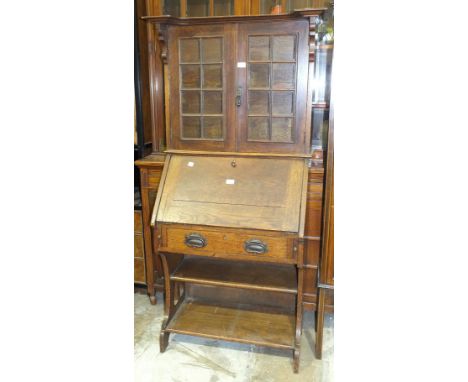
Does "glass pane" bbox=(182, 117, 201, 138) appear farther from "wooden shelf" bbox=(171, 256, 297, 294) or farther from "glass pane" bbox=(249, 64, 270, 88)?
"wooden shelf" bbox=(171, 256, 297, 294)

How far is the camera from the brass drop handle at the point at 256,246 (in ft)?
5.34

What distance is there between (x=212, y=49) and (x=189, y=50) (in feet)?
0.39

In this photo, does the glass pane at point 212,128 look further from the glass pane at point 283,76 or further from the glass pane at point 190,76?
the glass pane at point 283,76

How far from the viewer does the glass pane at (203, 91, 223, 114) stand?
73.0 inches

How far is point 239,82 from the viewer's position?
71.1 inches

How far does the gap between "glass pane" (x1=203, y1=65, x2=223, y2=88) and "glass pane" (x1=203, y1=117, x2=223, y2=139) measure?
167 mm

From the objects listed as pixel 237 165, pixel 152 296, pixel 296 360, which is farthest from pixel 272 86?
pixel 152 296

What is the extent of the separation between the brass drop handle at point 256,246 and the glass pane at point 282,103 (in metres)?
0.64

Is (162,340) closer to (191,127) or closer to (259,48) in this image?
(191,127)

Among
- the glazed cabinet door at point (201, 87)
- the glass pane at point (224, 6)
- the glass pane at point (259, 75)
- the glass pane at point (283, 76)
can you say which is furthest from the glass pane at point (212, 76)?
the glass pane at point (224, 6)
